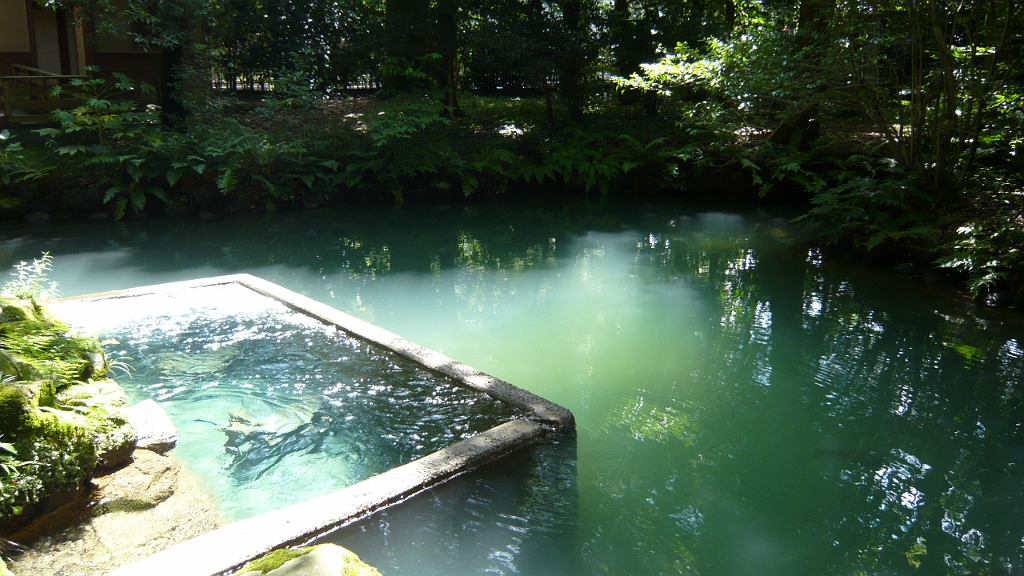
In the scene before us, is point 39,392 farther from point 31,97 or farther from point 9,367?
point 31,97

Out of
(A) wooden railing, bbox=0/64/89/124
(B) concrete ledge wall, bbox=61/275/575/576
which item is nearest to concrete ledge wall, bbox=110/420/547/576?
(B) concrete ledge wall, bbox=61/275/575/576

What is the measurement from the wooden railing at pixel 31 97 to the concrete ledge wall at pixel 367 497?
36.5 feet

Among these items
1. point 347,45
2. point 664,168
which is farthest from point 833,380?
point 347,45

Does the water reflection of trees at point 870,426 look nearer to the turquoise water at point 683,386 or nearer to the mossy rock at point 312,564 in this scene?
the turquoise water at point 683,386

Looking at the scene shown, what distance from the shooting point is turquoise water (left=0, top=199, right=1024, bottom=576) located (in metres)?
3.06

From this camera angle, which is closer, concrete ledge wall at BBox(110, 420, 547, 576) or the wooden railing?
concrete ledge wall at BBox(110, 420, 547, 576)

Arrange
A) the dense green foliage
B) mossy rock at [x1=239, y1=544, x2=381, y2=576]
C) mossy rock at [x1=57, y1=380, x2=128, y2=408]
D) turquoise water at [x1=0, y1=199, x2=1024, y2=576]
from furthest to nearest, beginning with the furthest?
mossy rock at [x1=57, y1=380, x2=128, y2=408] < turquoise water at [x1=0, y1=199, x2=1024, y2=576] < the dense green foliage < mossy rock at [x1=239, y1=544, x2=381, y2=576]

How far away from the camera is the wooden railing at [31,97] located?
12.1m

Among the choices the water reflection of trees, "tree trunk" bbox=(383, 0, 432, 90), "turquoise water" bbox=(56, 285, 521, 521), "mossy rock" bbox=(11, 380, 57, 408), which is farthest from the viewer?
"tree trunk" bbox=(383, 0, 432, 90)

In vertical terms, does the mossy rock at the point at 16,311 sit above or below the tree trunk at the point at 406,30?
below

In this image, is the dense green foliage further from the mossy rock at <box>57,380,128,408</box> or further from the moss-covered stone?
the moss-covered stone

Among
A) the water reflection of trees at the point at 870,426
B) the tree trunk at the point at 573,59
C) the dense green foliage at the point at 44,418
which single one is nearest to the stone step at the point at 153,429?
the dense green foliage at the point at 44,418

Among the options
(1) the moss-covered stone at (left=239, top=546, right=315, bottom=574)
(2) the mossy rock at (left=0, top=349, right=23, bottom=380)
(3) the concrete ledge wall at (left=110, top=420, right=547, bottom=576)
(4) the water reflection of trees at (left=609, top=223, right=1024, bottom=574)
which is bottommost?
(4) the water reflection of trees at (left=609, top=223, right=1024, bottom=574)

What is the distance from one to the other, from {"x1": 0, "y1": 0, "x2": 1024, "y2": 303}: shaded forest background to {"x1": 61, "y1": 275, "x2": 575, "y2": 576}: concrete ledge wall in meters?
5.61
